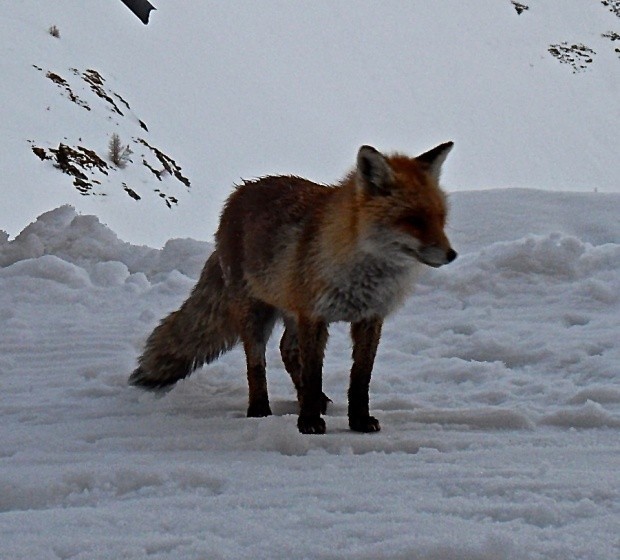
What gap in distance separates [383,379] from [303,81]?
67.4ft

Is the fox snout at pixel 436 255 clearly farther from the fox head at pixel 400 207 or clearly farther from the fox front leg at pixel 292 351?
the fox front leg at pixel 292 351

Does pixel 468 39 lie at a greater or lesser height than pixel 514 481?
greater

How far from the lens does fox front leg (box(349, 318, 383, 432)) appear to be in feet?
13.2

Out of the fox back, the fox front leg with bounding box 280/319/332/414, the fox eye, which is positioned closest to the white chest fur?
the fox back

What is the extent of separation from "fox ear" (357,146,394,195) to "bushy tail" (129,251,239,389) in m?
1.35

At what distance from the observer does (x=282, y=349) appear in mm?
4926

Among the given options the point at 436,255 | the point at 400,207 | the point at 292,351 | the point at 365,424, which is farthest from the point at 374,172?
the point at 292,351

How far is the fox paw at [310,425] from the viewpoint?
388 centimetres

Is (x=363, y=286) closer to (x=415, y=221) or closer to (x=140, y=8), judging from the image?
(x=415, y=221)

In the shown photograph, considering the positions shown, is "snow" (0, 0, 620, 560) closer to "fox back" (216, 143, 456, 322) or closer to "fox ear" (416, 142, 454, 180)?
"fox back" (216, 143, 456, 322)

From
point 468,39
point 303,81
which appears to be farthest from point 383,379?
point 468,39

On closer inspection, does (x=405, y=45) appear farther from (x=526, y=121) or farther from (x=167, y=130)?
(x=167, y=130)

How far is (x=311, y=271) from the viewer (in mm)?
4023

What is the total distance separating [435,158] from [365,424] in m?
1.41
